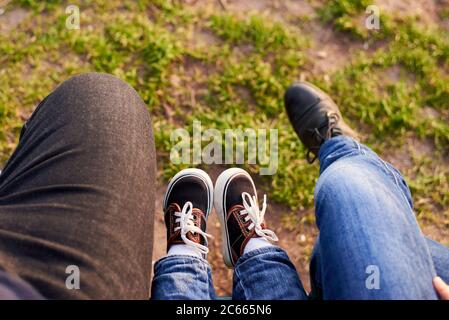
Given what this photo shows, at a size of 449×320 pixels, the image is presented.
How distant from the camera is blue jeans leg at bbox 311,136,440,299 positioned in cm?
135

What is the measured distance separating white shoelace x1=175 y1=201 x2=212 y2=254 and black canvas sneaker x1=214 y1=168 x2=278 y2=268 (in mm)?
139

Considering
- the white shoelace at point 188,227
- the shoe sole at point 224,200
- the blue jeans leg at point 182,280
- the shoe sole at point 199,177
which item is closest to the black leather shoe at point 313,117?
the shoe sole at point 224,200

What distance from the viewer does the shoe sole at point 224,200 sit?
2020 mm

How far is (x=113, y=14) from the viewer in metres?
2.59

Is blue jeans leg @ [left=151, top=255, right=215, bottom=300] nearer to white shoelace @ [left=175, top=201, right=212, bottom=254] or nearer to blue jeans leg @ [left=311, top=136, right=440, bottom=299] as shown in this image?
white shoelace @ [left=175, top=201, right=212, bottom=254]

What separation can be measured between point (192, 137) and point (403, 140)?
1239 mm

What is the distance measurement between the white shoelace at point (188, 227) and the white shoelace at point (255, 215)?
0.72 ft

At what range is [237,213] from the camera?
6.79ft

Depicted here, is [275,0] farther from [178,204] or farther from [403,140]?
[178,204]

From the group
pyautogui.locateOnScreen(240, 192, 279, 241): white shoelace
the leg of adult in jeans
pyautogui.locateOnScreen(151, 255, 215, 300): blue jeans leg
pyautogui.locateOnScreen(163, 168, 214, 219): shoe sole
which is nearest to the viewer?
the leg of adult in jeans

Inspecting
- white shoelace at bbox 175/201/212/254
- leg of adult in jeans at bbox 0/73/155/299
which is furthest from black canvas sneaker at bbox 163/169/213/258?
leg of adult in jeans at bbox 0/73/155/299

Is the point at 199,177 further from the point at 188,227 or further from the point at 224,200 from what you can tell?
the point at 188,227

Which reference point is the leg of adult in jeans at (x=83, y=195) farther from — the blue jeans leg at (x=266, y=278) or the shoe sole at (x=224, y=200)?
the shoe sole at (x=224, y=200)
